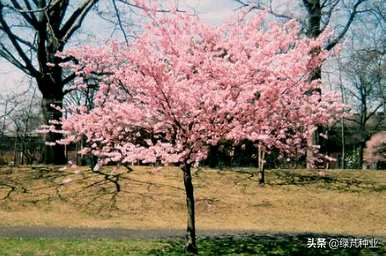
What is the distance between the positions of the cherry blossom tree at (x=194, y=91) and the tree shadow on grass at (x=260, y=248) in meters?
0.60

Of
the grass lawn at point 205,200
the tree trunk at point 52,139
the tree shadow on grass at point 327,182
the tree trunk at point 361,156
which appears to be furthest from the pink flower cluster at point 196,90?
the tree trunk at point 361,156

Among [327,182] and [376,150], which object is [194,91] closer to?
[327,182]

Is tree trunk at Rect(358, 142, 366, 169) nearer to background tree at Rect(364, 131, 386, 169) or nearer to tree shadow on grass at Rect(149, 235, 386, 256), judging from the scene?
background tree at Rect(364, 131, 386, 169)

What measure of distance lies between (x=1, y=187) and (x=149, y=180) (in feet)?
17.6

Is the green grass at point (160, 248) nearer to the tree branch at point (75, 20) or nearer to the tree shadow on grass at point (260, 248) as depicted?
the tree shadow on grass at point (260, 248)

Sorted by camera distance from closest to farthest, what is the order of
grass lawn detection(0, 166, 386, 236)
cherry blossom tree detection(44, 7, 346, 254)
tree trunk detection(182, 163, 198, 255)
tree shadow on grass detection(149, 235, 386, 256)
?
cherry blossom tree detection(44, 7, 346, 254)
tree trunk detection(182, 163, 198, 255)
tree shadow on grass detection(149, 235, 386, 256)
grass lawn detection(0, 166, 386, 236)

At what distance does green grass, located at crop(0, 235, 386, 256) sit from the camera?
10.3 metres

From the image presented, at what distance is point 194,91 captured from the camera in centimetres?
957

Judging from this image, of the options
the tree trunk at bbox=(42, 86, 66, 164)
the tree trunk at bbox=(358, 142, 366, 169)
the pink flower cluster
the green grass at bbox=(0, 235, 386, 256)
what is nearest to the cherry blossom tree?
the pink flower cluster

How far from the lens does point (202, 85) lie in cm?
972

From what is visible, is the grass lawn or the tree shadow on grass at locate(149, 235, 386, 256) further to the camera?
the grass lawn

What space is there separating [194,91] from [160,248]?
11.8 ft

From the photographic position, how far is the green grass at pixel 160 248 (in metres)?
10.3

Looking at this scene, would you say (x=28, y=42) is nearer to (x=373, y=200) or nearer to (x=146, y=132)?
(x=146, y=132)
